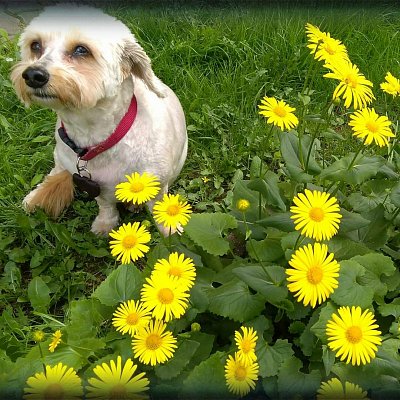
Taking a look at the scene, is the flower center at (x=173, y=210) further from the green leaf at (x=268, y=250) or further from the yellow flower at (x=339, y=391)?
the yellow flower at (x=339, y=391)

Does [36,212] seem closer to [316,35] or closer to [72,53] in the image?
[72,53]

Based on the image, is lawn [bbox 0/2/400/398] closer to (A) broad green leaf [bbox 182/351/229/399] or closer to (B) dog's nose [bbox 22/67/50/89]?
(A) broad green leaf [bbox 182/351/229/399]

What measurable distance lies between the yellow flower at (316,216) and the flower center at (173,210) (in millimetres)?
270

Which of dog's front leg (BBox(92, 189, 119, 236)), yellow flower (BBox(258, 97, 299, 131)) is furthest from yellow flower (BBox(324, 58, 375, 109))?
dog's front leg (BBox(92, 189, 119, 236))

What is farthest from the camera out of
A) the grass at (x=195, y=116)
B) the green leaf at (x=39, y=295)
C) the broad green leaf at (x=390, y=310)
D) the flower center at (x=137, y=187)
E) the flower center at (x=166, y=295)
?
the grass at (x=195, y=116)

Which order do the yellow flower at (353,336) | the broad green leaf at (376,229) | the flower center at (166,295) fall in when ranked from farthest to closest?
the broad green leaf at (376,229) → the flower center at (166,295) → the yellow flower at (353,336)

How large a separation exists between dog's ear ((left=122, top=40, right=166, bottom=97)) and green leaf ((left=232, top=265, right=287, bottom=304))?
0.86m

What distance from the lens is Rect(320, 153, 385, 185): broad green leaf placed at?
140 centimetres

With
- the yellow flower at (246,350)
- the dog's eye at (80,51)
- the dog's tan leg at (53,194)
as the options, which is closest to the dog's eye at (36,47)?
the dog's eye at (80,51)

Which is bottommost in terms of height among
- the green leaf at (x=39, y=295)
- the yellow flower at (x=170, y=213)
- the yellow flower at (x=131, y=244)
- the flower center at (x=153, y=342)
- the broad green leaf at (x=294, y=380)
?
the green leaf at (x=39, y=295)

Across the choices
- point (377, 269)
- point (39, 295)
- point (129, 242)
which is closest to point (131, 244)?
point (129, 242)

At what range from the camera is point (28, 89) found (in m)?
1.77

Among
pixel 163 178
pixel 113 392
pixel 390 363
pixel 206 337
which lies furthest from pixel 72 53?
pixel 390 363

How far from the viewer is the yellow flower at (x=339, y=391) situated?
1.15m
